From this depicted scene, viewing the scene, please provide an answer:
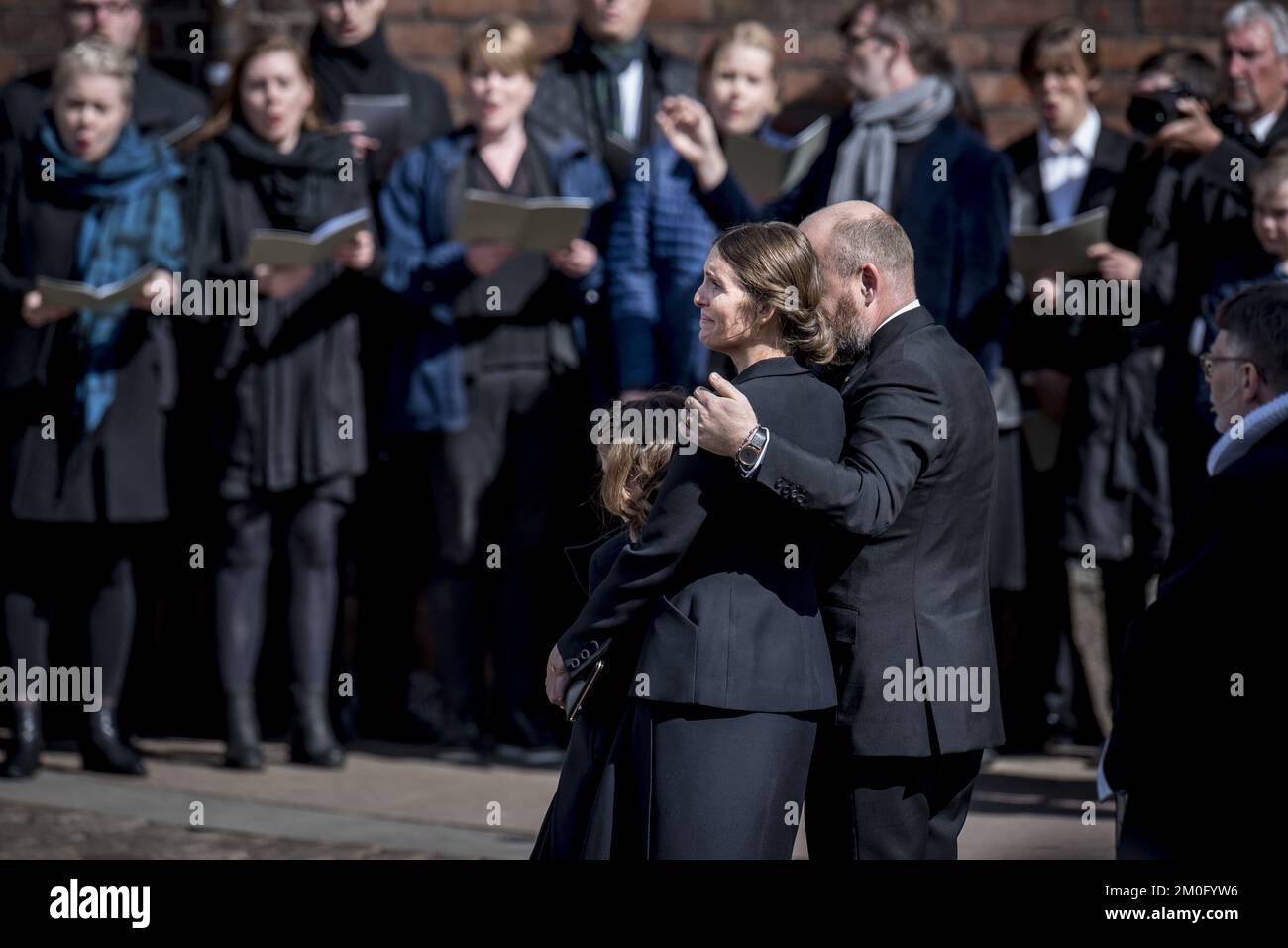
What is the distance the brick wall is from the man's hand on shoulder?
4.75 meters

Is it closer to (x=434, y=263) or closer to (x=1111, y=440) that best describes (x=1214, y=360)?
(x=1111, y=440)

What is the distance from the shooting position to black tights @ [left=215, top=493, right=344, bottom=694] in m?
6.95

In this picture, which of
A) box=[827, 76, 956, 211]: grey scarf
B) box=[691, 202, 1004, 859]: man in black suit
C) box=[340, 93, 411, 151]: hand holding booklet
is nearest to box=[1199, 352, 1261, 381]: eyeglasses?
box=[691, 202, 1004, 859]: man in black suit

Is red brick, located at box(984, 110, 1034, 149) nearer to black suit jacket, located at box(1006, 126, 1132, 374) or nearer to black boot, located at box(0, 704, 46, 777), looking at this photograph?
A: black suit jacket, located at box(1006, 126, 1132, 374)

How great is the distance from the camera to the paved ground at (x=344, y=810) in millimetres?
5781

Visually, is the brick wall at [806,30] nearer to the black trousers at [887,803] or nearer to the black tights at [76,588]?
the black tights at [76,588]

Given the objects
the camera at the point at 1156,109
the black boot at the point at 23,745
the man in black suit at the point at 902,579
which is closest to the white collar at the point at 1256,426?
the man in black suit at the point at 902,579

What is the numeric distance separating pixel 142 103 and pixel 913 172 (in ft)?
9.25

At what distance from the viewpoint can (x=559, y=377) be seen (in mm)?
7137

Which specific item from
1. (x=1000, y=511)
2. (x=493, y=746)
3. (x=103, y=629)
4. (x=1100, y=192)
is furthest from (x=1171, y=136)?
(x=103, y=629)
